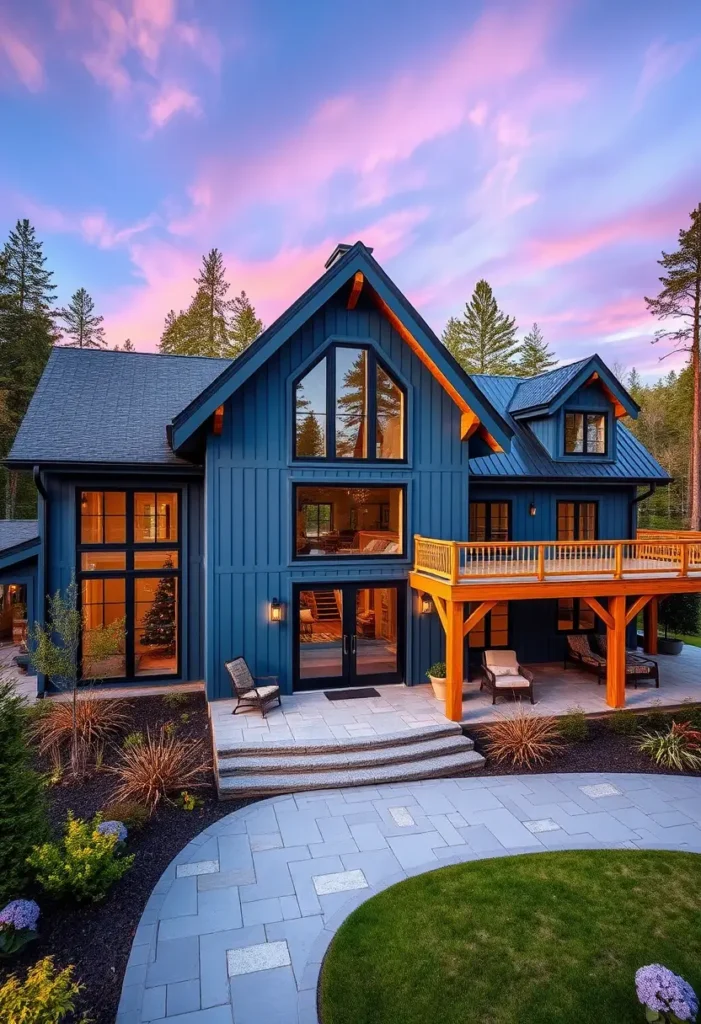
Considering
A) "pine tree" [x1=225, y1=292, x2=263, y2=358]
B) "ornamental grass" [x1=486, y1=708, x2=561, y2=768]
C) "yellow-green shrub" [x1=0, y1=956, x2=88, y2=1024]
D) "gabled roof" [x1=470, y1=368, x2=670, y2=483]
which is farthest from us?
"pine tree" [x1=225, y1=292, x2=263, y2=358]

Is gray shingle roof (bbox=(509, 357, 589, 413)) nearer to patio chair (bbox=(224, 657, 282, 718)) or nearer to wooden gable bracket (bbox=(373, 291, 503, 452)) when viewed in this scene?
wooden gable bracket (bbox=(373, 291, 503, 452))

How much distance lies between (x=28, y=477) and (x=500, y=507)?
25.6 meters

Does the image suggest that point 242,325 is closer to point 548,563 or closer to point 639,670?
point 548,563

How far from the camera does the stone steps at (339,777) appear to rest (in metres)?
6.98

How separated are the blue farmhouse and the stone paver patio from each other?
1.92 ft

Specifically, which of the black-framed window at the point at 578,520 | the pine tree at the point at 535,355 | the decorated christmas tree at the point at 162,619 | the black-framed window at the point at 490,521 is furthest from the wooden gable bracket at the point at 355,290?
the pine tree at the point at 535,355

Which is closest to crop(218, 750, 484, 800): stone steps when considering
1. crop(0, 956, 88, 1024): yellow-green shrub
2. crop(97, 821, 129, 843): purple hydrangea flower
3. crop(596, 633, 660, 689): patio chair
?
crop(97, 821, 129, 843): purple hydrangea flower

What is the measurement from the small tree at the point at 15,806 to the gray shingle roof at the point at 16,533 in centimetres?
647

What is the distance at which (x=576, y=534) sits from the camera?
45.0ft

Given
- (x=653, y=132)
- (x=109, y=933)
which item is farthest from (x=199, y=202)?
(x=109, y=933)

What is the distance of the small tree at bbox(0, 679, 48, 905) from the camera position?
4320mm

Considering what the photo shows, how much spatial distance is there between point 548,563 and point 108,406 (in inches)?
404

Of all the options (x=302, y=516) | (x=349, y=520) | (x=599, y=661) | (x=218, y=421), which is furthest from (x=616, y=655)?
(x=218, y=421)

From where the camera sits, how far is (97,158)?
14.1m
